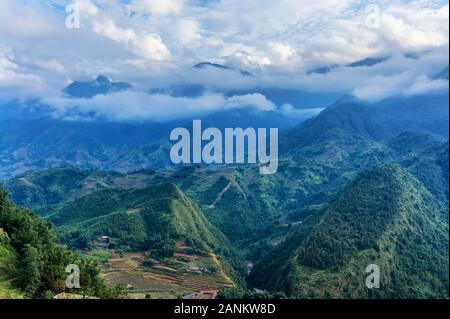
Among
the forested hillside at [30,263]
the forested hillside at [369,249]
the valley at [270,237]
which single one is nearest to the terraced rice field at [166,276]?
the valley at [270,237]

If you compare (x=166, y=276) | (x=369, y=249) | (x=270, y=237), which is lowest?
(x=166, y=276)

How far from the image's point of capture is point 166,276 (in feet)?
206

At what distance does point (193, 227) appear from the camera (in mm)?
83500

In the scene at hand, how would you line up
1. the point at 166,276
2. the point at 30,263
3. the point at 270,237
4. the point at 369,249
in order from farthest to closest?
the point at 270,237, the point at 166,276, the point at 369,249, the point at 30,263

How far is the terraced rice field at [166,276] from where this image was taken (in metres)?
57.6

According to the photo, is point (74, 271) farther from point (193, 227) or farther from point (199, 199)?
point (199, 199)

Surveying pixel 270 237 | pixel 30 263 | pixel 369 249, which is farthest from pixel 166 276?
pixel 30 263

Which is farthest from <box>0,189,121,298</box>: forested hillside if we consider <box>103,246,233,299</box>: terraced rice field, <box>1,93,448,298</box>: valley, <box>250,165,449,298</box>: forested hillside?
<box>250,165,449,298</box>: forested hillside

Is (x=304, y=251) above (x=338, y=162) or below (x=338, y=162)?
below

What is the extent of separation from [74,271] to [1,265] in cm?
445

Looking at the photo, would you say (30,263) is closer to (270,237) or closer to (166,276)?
(166,276)

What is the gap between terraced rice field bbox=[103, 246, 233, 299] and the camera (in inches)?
2266

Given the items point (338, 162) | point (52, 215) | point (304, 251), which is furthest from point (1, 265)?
point (338, 162)

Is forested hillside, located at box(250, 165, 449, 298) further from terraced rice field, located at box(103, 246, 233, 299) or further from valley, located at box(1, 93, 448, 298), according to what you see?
terraced rice field, located at box(103, 246, 233, 299)
